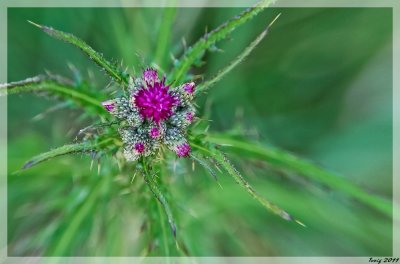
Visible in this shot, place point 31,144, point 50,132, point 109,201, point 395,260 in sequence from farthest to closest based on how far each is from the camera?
1. point 50,132
2. point 395,260
3. point 31,144
4. point 109,201

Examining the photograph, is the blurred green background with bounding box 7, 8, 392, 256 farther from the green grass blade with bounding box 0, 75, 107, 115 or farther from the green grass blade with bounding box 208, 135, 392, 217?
the green grass blade with bounding box 0, 75, 107, 115

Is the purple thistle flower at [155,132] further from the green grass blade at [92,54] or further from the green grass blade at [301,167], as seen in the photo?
the green grass blade at [301,167]

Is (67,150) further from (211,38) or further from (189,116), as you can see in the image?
(211,38)

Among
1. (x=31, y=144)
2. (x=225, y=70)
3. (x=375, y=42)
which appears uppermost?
(x=375, y=42)

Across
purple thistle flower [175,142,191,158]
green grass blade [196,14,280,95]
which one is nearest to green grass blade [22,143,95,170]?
purple thistle flower [175,142,191,158]

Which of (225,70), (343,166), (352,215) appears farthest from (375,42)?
(225,70)

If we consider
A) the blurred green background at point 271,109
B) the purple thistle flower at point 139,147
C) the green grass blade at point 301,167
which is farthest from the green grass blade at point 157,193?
the blurred green background at point 271,109

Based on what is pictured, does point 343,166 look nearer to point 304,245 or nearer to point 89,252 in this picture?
point 304,245
